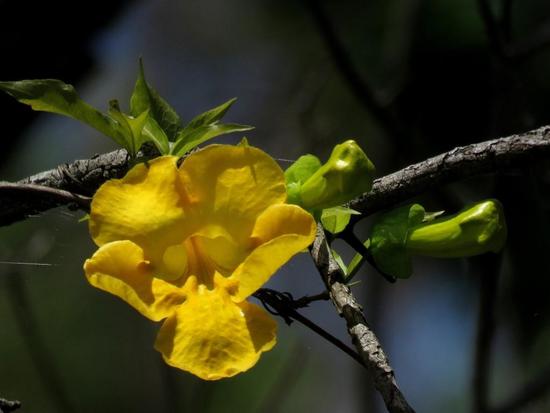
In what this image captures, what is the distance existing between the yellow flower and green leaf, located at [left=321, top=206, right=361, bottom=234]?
10 cm

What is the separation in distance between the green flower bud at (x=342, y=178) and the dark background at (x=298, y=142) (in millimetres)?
470

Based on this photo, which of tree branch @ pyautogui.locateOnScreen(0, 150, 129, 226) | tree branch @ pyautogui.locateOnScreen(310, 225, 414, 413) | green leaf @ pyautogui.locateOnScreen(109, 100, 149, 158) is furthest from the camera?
tree branch @ pyautogui.locateOnScreen(0, 150, 129, 226)

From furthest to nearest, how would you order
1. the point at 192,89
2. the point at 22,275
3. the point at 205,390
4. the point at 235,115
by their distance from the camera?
the point at 192,89
the point at 235,115
the point at 205,390
the point at 22,275

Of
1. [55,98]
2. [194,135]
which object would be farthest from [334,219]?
[55,98]

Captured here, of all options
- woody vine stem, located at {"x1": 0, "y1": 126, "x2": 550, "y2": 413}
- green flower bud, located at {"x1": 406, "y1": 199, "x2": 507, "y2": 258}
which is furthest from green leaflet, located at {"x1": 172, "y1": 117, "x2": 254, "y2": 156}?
green flower bud, located at {"x1": 406, "y1": 199, "x2": 507, "y2": 258}

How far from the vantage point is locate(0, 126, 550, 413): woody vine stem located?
2.20ft

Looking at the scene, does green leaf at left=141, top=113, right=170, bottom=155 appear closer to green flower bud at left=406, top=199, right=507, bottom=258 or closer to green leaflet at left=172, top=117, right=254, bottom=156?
green leaflet at left=172, top=117, right=254, bottom=156

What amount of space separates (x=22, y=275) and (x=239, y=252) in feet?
3.21

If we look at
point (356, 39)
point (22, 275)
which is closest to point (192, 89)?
point (356, 39)

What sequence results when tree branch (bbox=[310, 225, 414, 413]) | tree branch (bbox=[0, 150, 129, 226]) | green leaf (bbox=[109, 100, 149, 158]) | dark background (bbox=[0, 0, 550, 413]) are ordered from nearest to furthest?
tree branch (bbox=[310, 225, 414, 413]), green leaf (bbox=[109, 100, 149, 158]), tree branch (bbox=[0, 150, 129, 226]), dark background (bbox=[0, 0, 550, 413])

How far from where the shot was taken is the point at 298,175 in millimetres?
797

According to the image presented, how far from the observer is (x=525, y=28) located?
295cm

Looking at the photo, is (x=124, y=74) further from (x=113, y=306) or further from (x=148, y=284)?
(x=148, y=284)

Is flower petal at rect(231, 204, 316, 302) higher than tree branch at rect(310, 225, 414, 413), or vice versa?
flower petal at rect(231, 204, 316, 302)
